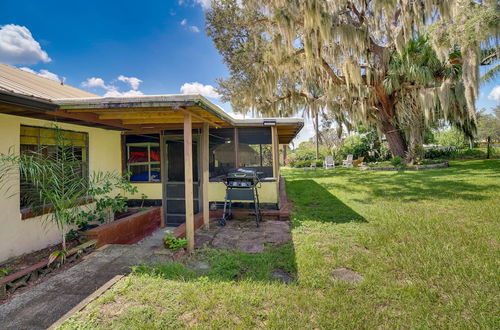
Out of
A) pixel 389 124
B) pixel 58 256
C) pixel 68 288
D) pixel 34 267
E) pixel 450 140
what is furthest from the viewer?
pixel 450 140

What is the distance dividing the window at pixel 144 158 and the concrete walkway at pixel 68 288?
7.65ft

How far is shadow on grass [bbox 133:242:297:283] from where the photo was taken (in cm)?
266

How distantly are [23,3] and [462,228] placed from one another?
12337mm

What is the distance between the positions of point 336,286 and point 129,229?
3795 millimetres

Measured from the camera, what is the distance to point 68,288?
8.28ft

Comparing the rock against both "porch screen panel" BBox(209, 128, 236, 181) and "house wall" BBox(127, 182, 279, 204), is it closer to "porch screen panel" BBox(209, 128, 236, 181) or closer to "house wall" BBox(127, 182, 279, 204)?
"house wall" BBox(127, 182, 279, 204)

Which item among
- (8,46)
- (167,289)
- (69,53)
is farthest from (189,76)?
(167,289)

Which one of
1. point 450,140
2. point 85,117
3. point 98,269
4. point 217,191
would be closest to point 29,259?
point 98,269

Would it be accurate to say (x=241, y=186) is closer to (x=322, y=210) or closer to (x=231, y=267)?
(x=231, y=267)

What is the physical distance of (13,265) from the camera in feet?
9.78

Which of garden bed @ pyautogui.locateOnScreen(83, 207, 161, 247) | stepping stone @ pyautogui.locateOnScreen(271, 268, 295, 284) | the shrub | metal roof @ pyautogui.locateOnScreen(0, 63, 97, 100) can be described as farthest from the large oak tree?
stepping stone @ pyautogui.locateOnScreen(271, 268, 295, 284)

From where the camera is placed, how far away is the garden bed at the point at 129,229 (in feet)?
12.3

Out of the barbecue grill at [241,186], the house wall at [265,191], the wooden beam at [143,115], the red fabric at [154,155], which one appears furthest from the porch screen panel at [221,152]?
the wooden beam at [143,115]

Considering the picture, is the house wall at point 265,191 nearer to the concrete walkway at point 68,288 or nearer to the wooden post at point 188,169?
the wooden post at point 188,169
